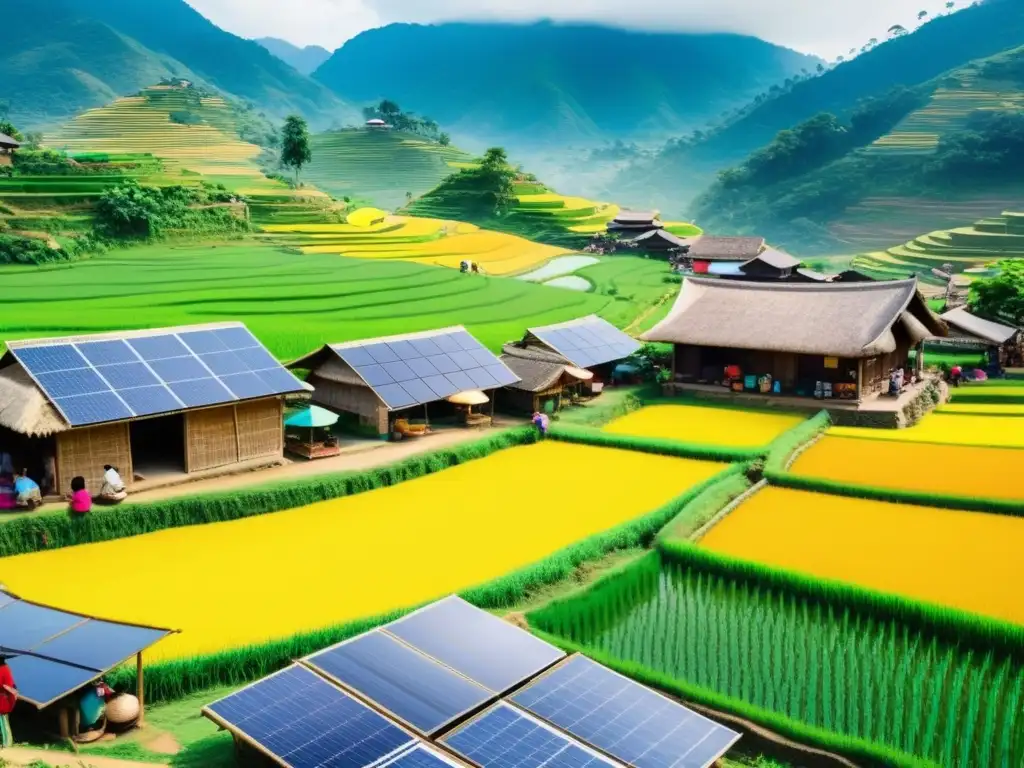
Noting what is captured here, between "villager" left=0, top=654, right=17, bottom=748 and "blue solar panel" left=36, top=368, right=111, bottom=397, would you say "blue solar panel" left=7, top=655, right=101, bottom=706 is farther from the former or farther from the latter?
"blue solar panel" left=36, top=368, right=111, bottom=397

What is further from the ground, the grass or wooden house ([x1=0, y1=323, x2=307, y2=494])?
wooden house ([x1=0, y1=323, x2=307, y2=494])

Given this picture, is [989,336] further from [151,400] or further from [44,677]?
[44,677]

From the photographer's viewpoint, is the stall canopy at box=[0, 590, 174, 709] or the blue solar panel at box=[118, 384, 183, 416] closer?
the stall canopy at box=[0, 590, 174, 709]

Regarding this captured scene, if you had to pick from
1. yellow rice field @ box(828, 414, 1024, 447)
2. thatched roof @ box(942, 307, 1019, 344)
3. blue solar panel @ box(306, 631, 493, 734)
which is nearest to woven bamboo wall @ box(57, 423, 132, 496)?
blue solar panel @ box(306, 631, 493, 734)

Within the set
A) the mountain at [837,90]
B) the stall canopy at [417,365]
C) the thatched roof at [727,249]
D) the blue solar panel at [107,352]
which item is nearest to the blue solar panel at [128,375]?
the blue solar panel at [107,352]

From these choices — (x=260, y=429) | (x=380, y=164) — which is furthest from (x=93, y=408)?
(x=380, y=164)

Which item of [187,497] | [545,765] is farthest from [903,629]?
[187,497]
